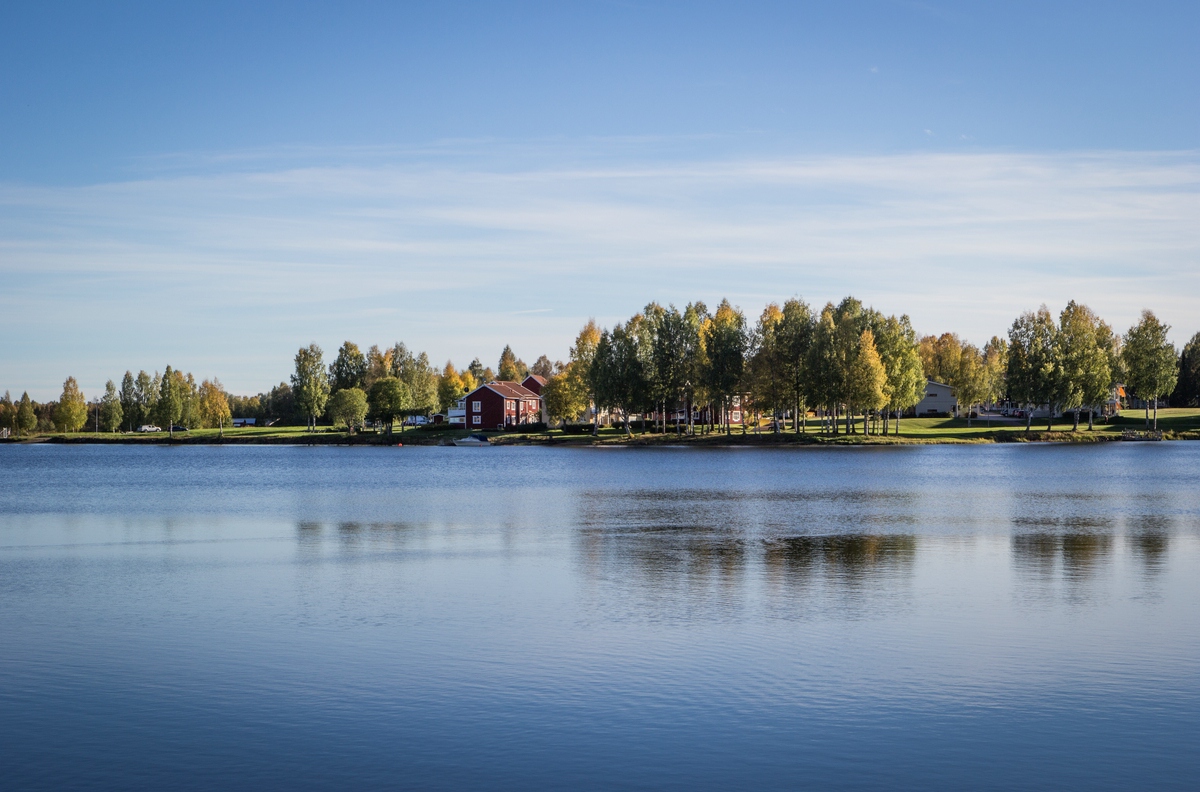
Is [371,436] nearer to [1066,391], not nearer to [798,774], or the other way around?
[1066,391]

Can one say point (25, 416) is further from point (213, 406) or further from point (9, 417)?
point (213, 406)

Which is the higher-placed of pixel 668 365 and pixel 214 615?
pixel 668 365

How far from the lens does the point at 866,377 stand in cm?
9444

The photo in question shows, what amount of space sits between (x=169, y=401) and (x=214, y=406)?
8.34 metres

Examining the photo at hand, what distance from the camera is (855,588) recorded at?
2109 cm

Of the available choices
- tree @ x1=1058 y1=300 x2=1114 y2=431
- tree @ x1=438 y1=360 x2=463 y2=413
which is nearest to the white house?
tree @ x1=1058 y1=300 x2=1114 y2=431

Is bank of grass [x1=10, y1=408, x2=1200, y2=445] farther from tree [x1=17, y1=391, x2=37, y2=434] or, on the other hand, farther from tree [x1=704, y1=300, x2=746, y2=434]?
tree [x1=17, y1=391, x2=37, y2=434]

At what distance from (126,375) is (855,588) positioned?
18222 cm

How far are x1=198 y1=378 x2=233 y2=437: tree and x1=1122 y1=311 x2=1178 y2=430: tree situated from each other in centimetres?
11971

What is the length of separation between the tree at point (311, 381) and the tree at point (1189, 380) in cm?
11653

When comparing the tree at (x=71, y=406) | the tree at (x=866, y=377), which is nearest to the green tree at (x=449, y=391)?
the tree at (x=71, y=406)

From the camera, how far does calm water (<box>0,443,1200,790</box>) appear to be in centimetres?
1087

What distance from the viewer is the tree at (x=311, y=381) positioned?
5871 inches

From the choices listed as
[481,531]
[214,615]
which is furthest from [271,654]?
[481,531]
